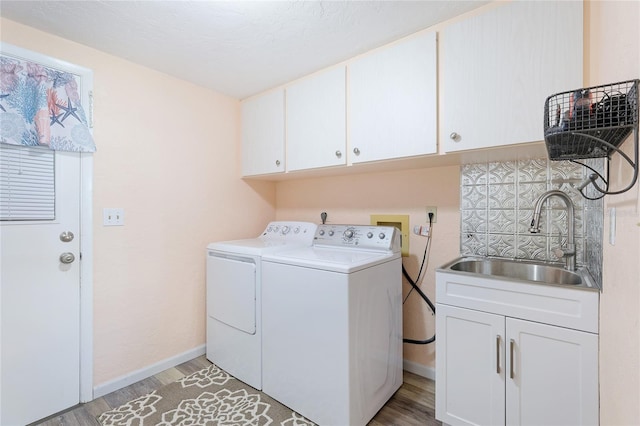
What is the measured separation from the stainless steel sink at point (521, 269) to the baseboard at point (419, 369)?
82cm

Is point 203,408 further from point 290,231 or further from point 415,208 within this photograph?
point 415,208

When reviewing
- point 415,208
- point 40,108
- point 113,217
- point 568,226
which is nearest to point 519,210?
point 568,226

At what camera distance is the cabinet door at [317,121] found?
1.92m

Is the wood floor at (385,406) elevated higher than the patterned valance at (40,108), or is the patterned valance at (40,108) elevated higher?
the patterned valance at (40,108)

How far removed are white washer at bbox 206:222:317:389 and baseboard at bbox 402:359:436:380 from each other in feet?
3.41

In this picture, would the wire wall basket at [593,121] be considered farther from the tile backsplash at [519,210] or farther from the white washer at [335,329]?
the white washer at [335,329]

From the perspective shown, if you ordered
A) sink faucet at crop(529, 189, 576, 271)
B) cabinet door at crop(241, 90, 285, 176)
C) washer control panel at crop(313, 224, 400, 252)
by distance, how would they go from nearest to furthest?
sink faucet at crop(529, 189, 576, 271)
washer control panel at crop(313, 224, 400, 252)
cabinet door at crop(241, 90, 285, 176)

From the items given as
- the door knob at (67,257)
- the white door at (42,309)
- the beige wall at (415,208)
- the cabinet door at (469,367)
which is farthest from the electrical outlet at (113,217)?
the cabinet door at (469,367)

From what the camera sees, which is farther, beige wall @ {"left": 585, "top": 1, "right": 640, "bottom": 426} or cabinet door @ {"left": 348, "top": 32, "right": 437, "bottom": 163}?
cabinet door @ {"left": 348, "top": 32, "right": 437, "bottom": 163}

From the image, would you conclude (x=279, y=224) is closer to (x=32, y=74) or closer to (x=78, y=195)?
(x=78, y=195)

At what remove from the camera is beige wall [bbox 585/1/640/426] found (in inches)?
30.2

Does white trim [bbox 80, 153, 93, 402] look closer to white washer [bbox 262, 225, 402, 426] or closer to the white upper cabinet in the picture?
white washer [bbox 262, 225, 402, 426]

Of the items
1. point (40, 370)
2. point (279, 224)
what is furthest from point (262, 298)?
point (40, 370)

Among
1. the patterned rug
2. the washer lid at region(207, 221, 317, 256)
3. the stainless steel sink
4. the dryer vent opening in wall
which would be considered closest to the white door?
the patterned rug
